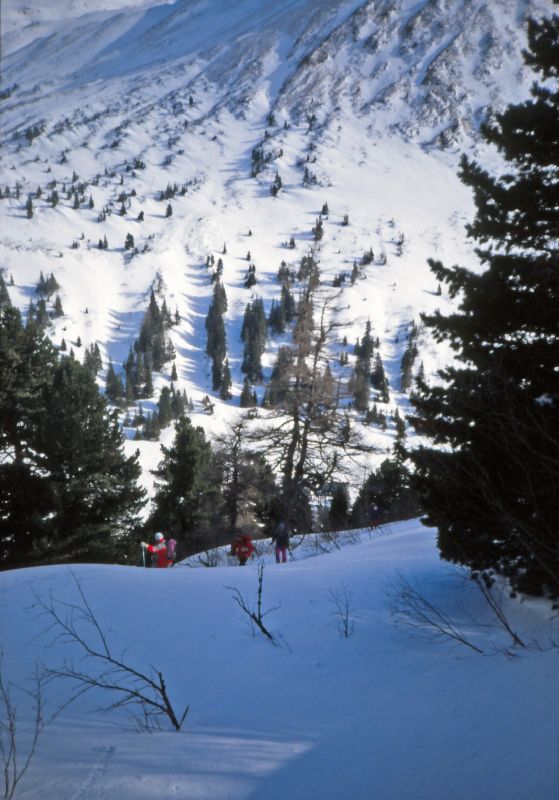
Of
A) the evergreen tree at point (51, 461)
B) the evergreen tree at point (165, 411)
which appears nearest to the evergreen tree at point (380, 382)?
the evergreen tree at point (165, 411)

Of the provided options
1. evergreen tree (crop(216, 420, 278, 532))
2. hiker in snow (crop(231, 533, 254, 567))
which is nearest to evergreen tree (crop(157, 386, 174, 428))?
evergreen tree (crop(216, 420, 278, 532))

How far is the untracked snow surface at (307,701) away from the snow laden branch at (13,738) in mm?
96

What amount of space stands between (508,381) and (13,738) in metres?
4.84

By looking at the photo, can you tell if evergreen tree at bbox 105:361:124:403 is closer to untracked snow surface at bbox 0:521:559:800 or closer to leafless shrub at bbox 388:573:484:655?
untracked snow surface at bbox 0:521:559:800

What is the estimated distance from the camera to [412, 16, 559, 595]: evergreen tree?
4.31 meters

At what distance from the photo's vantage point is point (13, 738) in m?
2.53

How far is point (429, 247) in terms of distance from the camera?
182 meters

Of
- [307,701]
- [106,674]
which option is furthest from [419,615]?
[106,674]

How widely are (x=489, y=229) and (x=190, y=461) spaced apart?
21257 millimetres

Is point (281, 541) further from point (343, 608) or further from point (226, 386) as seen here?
point (226, 386)

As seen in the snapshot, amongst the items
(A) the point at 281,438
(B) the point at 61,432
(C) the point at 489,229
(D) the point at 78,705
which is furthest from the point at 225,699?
(B) the point at 61,432

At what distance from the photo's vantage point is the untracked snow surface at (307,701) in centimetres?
295

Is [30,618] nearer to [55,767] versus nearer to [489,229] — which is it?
[55,767]

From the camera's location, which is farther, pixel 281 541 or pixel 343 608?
pixel 281 541
